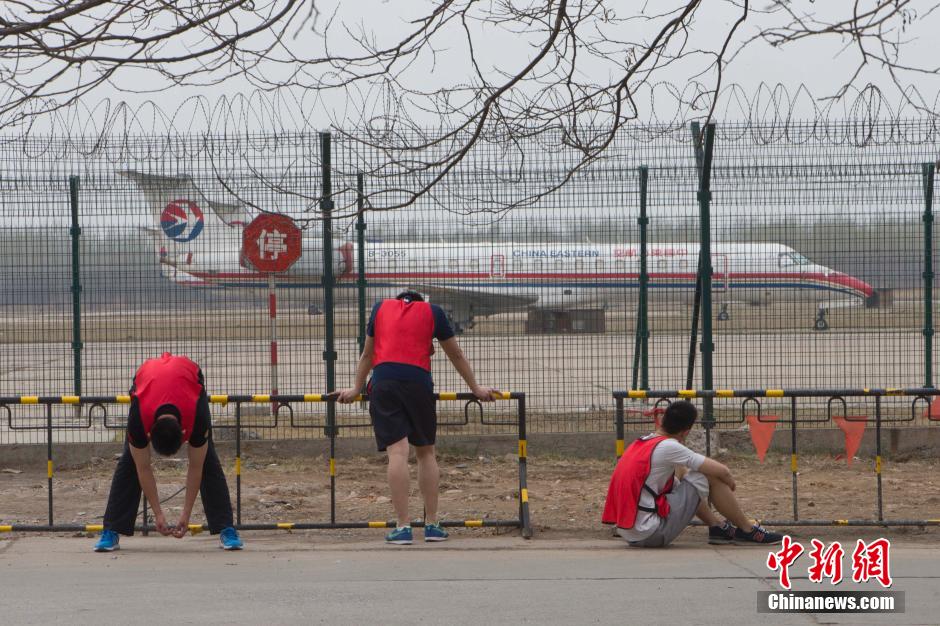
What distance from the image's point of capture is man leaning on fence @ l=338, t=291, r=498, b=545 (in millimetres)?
Answer: 7391

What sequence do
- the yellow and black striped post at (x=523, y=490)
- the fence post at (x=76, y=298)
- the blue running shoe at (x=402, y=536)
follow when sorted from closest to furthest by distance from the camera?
the blue running shoe at (x=402, y=536) < the yellow and black striped post at (x=523, y=490) < the fence post at (x=76, y=298)

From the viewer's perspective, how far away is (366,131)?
9.18m

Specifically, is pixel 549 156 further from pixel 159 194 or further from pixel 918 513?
pixel 918 513

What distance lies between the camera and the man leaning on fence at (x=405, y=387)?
7391 millimetres

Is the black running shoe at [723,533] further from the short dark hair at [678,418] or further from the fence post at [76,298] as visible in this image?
the fence post at [76,298]

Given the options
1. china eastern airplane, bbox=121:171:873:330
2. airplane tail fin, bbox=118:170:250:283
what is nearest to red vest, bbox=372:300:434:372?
china eastern airplane, bbox=121:171:873:330

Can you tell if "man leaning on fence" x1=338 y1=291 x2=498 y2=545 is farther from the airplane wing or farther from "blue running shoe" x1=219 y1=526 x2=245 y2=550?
the airplane wing

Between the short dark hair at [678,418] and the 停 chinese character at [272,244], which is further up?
the 停 chinese character at [272,244]

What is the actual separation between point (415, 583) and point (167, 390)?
186 cm

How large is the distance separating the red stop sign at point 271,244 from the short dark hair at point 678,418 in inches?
193

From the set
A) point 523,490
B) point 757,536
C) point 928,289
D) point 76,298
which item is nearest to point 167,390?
point 523,490

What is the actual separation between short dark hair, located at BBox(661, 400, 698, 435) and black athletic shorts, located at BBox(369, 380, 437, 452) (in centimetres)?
151

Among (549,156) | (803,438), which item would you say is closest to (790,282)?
(803,438)

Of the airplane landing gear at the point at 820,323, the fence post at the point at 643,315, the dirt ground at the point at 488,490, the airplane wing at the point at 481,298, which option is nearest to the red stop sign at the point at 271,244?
the airplane wing at the point at 481,298
